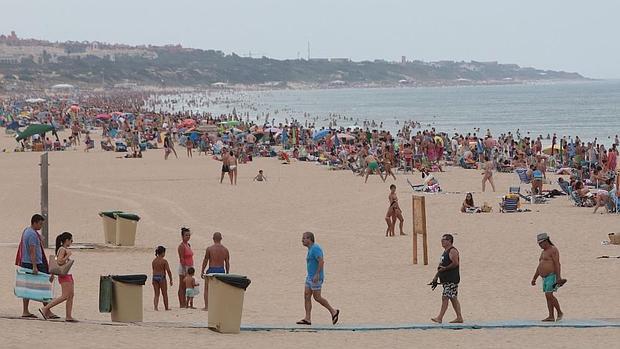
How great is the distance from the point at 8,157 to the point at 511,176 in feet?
57.4

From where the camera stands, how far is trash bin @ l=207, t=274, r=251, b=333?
390 inches

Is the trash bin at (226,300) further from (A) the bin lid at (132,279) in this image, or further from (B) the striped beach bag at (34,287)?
(B) the striped beach bag at (34,287)

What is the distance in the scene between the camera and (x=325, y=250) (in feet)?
56.5

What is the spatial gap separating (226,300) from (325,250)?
7.36 metres

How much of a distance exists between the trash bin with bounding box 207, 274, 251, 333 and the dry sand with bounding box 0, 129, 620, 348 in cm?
19

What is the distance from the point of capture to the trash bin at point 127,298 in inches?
416

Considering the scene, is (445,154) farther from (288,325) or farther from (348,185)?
(288,325)

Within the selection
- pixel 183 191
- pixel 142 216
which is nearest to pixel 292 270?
pixel 142 216

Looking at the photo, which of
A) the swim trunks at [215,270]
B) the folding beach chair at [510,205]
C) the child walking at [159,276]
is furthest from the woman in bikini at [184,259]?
the folding beach chair at [510,205]

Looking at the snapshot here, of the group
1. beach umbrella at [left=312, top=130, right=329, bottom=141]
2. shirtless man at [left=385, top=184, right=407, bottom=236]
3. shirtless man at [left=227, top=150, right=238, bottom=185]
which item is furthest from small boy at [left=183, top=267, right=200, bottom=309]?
beach umbrella at [left=312, top=130, right=329, bottom=141]

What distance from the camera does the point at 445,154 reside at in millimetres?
37031

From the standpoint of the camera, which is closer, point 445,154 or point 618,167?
point 618,167

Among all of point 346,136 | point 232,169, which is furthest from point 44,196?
point 346,136

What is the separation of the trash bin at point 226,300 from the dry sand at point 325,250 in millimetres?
186
